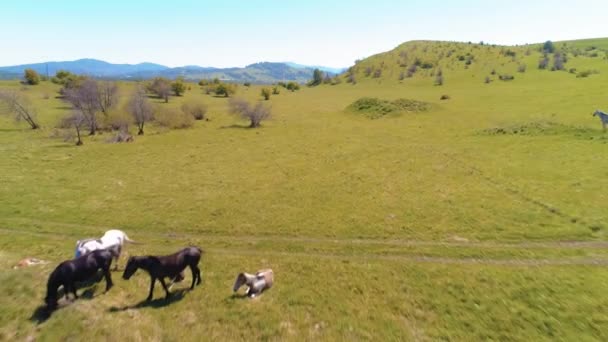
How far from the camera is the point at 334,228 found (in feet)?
58.6

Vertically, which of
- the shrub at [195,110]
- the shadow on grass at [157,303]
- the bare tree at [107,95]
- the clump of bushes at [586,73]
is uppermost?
the clump of bushes at [586,73]

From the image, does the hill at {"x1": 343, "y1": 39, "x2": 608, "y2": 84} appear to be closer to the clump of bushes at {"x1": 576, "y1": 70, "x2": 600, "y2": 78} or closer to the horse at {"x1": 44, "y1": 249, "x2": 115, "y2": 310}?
the clump of bushes at {"x1": 576, "y1": 70, "x2": 600, "y2": 78}

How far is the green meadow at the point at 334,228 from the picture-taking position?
10172 millimetres

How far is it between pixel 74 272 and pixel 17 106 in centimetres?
5829

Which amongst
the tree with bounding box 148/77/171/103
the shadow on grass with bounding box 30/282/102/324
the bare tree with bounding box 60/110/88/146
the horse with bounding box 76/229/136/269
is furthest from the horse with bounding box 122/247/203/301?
the tree with bounding box 148/77/171/103

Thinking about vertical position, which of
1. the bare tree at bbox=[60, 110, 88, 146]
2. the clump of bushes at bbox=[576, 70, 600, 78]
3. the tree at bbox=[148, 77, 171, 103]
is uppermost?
the clump of bushes at bbox=[576, 70, 600, 78]

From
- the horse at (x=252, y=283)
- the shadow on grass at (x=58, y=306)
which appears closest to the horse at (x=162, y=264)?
the horse at (x=252, y=283)

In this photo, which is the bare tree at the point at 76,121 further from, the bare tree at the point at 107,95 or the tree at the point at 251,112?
the tree at the point at 251,112

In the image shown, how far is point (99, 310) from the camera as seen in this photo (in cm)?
1017

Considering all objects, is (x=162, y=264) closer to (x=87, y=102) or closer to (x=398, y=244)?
(x=398, y=244)

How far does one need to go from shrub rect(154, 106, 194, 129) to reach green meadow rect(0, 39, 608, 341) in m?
8.92

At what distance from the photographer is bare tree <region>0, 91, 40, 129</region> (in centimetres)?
4709

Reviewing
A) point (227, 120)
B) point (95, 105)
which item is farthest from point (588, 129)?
point (95, 105)

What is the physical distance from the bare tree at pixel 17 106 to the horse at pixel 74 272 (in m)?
54.7
